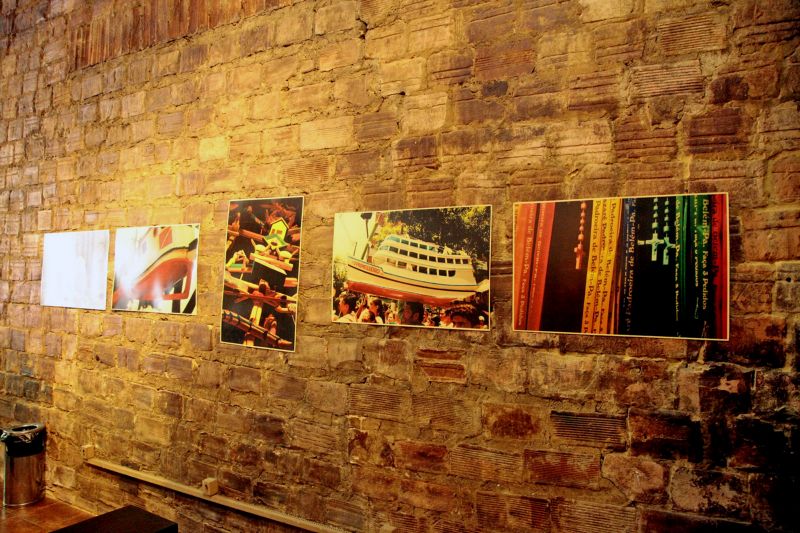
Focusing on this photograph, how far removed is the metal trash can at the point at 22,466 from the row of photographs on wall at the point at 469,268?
4.26 ft

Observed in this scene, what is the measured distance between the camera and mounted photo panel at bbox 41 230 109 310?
2.99 metres

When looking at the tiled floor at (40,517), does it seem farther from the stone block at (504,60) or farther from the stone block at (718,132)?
the stone block at (718,132)

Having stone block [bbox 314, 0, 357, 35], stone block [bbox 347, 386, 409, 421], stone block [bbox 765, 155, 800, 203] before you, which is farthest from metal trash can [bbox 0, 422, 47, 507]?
stone block [bbox 765, 155, 800, 203]

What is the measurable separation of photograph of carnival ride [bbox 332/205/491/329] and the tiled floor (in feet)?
7.63

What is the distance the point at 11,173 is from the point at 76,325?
1452 mm

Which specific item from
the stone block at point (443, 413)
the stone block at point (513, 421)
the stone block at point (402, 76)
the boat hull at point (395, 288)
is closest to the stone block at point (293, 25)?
the stone block at point (402, 76)

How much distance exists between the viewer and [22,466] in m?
3.00

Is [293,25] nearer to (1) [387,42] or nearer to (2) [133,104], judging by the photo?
(1) [387,42]

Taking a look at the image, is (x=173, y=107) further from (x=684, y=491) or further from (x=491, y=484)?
(x=684, y=491)

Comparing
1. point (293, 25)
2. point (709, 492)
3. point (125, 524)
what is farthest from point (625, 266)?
point (125, 524)

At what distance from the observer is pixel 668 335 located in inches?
62.6

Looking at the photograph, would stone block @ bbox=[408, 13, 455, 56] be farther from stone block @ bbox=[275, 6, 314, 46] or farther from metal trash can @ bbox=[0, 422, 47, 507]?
metal trash can @ bbox=[0, 422, 47, 507]

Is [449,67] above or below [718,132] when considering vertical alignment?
above

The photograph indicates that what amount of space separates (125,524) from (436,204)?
183 centimetres
